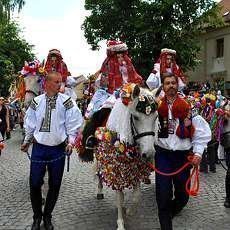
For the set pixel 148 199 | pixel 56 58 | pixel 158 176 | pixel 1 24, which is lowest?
pixel 148 199

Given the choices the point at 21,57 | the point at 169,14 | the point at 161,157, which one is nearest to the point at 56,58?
the point at 161,157

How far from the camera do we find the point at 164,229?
18.2ft

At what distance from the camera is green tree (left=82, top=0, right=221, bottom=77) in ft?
118

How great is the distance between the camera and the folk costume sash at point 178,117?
227 inches

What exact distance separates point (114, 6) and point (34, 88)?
104 feet

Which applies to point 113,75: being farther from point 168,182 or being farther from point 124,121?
point 168,182

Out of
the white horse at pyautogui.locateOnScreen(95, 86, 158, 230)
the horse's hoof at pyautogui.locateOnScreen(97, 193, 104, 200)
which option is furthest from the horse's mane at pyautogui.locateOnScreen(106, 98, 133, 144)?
the horse's hoof at pyautogui.locateOnScreen(97, 193, 104, 200)

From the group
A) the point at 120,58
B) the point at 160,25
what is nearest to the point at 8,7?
the point at 160,25

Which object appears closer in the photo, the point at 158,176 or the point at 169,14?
the point at 158,176

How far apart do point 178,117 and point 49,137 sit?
153cm

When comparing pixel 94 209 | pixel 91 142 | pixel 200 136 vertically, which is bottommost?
pixel 94 209

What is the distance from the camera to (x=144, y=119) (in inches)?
222

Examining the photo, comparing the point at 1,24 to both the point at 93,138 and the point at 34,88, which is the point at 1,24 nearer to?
the point at 34,88

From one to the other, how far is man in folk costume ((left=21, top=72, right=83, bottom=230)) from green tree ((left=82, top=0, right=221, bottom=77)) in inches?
1168
